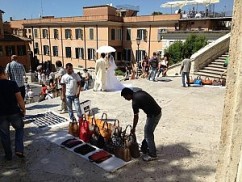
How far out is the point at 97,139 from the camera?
5.63 m

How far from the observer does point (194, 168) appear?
494 cm

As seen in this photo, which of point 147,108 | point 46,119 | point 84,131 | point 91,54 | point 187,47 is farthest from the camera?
point 91,54

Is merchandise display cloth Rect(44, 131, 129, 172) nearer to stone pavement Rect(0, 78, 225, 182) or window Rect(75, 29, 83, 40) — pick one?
stone pavement Rect(0, 78, 225, 182)

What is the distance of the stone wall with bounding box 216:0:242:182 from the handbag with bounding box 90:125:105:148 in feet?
11.7

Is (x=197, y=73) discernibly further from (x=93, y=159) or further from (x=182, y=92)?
(x=93, y=159)

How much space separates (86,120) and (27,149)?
1.45m

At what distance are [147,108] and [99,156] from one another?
4.64 ft

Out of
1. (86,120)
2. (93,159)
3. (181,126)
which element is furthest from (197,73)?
(93,159)

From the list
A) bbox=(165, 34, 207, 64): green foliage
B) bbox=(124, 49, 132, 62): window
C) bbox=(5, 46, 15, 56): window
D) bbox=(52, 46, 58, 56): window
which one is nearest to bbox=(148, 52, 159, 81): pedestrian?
bbox=(165, 34, 207, 64): green foliage

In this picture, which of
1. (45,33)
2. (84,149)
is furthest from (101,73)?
(45,33)

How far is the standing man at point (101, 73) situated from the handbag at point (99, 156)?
5.83 m

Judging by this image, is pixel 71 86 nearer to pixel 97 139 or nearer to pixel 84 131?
pixel 84 131

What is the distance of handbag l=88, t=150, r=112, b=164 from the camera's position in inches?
202

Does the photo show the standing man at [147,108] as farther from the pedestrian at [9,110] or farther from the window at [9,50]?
the window at [9,50]
